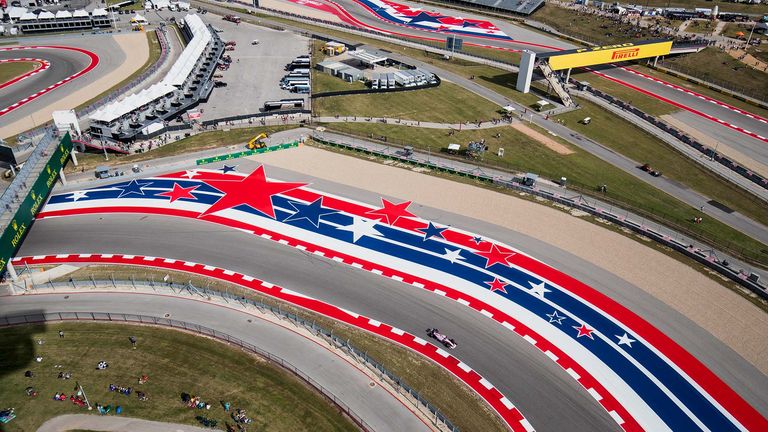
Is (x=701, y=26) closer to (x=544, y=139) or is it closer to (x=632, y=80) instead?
(x=632, y=80)

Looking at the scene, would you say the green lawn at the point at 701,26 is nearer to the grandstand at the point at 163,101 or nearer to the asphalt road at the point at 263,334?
the grandstand at the point at 163,101

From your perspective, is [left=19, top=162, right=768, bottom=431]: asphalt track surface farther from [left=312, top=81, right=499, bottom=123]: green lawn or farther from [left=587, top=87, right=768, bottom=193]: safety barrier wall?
[left=587, top=87, right=768, bottom=193]: safety barrier wall

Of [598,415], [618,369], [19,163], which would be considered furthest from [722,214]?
[19,163]

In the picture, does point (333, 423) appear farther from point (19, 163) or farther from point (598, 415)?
point (19, 163)

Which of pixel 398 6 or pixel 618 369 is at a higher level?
pixel 398 6

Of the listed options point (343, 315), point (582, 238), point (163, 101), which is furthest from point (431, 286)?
point (163, 101)

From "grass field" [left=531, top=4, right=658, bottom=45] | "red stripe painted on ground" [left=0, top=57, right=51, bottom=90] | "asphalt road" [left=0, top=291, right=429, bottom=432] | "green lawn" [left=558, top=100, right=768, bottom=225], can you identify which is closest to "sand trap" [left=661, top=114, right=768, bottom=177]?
"green lawn" [left=558, top=100, right=768, bottom=225]
